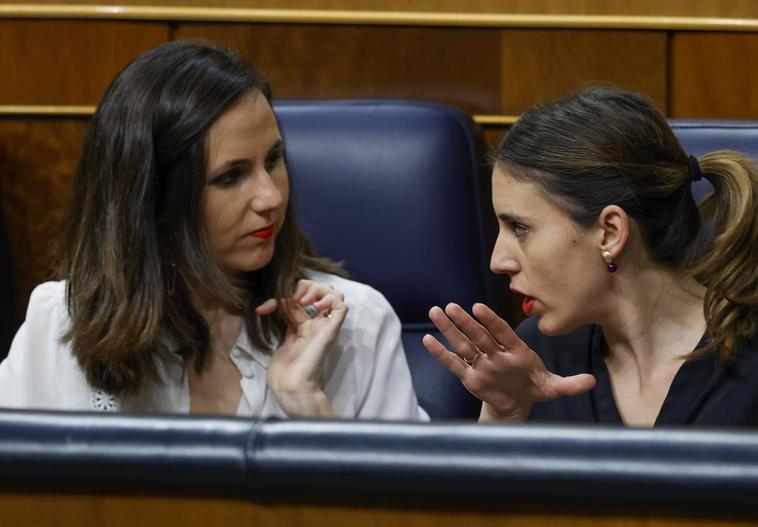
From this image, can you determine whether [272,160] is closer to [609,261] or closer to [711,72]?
[609,261]

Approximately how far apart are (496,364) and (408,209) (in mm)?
382

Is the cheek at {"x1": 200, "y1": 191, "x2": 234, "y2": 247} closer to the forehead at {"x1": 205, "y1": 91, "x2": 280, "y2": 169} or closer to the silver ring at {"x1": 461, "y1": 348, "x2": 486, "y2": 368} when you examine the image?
the forehead at {"x1": 205, "y1": 91, "x2": 280, "y2": 169}

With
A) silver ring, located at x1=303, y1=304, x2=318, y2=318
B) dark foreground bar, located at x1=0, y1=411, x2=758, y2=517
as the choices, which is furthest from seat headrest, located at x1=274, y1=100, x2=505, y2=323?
dark foreground bar, located at x1=0, y1=411, x2=758, y2=517

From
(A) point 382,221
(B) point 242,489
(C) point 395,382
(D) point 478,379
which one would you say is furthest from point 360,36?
(B) point 242,489

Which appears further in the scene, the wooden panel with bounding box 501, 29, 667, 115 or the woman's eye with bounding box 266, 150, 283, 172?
the wooden panel with bounding box 501, 29, 667, 115

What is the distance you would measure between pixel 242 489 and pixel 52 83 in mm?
1380

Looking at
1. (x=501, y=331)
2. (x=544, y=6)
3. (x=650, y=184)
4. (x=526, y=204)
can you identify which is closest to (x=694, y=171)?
(x=650, y=184)

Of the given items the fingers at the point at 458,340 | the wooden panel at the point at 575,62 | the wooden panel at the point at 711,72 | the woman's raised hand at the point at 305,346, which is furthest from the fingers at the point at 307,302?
the wooden panel at the point at 711,72

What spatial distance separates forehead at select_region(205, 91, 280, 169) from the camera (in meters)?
1.39

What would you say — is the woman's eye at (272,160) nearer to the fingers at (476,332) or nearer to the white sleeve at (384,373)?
the white sleeve at (384,373)

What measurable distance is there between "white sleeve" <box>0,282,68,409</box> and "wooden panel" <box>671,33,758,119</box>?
993 mm

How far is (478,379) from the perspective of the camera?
3.97ft

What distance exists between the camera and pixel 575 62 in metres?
1.83

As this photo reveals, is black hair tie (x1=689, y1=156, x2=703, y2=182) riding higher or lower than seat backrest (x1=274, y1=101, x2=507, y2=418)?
higher
